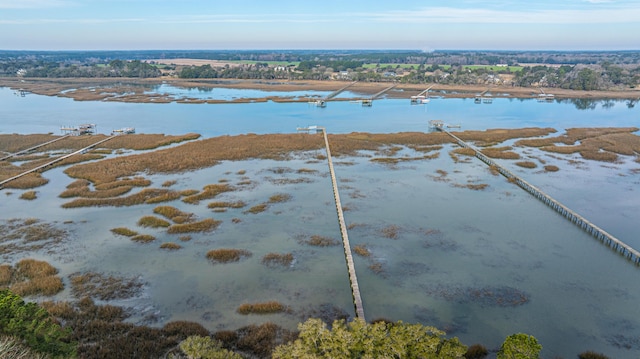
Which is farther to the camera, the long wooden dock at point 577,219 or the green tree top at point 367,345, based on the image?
the long wooden dock at point 577,219

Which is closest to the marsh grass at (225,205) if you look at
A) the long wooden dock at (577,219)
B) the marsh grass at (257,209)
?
the marsh grass at (257,209)

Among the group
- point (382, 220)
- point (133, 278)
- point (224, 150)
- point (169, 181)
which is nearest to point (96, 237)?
point (133, 278)

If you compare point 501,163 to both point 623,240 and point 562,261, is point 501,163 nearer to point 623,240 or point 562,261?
point 623,240

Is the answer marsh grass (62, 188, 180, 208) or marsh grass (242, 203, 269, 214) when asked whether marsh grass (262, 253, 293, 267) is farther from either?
marsh grass (62, 188, 180, 208)

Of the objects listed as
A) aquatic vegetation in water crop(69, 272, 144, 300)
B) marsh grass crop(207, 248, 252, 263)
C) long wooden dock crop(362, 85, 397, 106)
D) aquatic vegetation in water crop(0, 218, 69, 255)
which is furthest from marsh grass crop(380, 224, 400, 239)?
long wooden dock crop(362, 85, 397, 106)

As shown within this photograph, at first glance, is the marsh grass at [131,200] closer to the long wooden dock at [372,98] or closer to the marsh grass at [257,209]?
the marsh grass at [257,209]

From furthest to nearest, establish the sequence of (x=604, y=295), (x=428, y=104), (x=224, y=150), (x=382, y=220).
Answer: (x=428, y=104)
(x=224, y=150)
(x=382, y=220)
(x=604, y=295)
